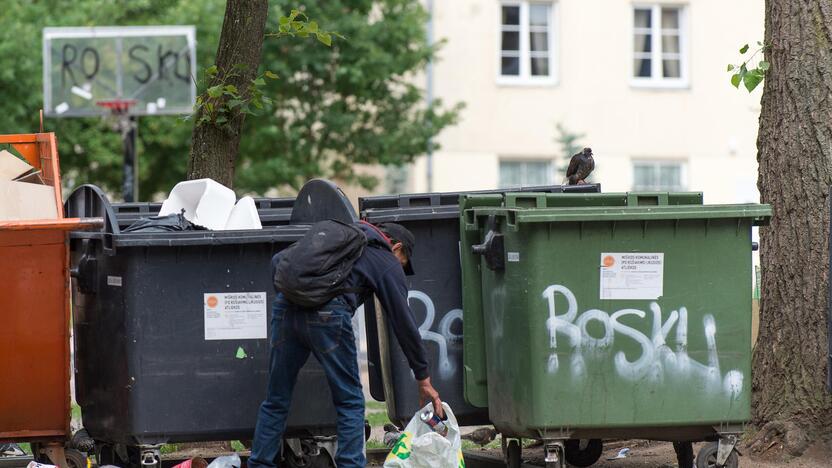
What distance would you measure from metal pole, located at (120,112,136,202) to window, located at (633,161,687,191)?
10683 mm

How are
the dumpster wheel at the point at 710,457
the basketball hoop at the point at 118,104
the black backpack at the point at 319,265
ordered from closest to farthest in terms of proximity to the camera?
the black backpack at the point at 319,265 < the dumpster wheel at the point at 710,457 < the basketball hoop at the point at 118,104

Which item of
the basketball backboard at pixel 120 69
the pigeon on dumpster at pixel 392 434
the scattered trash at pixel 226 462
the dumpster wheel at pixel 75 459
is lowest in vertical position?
the dumpster wheel at pixel 75 459

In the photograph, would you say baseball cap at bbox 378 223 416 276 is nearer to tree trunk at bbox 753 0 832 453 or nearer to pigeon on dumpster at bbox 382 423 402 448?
pigeon on dumpster at bbox 382 423 402 448

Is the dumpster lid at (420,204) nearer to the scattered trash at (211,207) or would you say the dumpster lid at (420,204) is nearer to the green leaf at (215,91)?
the scattered trash at (211,207)

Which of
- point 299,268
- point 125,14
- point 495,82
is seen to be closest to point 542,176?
point 495,82

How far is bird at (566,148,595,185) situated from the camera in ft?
23.5

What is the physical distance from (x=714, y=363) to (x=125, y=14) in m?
19.2

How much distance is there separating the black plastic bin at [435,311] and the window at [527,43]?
1843 centimetres

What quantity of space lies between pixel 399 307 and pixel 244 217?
122 centimetres

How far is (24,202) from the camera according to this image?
635 centimetres

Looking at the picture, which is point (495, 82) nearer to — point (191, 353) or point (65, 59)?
point (65, 59)

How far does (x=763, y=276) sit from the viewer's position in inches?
269

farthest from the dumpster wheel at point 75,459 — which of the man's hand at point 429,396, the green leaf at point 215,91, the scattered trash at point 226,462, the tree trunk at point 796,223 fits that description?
the tree trunk at point 796,223

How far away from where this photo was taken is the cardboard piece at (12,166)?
260 inches
